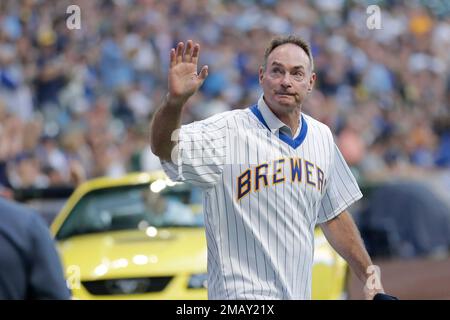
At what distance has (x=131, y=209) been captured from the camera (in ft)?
34.2

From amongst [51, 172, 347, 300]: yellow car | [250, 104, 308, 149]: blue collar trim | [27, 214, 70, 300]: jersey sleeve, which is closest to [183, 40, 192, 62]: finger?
[250, 104, 308, 149]: blue collar trim

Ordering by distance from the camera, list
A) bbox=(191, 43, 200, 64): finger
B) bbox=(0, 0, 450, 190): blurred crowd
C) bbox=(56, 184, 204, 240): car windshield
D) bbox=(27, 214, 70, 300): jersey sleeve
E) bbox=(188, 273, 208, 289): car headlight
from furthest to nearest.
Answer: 1. bbox=(0, 0, 450, 190): blurred crowd
2. bbox=(56, 184, 204, 240): car windshield
3. bbox=(188, 273, 208, 289): car headlight
4. bbox=(191, 43, 200, 64): finger
5. bbox=(27, 214, 70, 300): jersey sleeve

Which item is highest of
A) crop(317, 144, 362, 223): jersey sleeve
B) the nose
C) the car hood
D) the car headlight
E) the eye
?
the eye

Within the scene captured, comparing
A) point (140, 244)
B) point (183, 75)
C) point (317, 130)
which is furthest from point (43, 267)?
point (140, 244)

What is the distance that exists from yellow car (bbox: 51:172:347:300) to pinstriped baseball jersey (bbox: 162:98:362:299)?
3528mm

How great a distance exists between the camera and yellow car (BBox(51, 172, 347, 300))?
8.99m

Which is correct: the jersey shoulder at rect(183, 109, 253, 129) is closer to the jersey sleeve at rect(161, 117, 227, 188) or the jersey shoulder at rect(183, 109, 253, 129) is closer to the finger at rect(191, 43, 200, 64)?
the jersey sleeve at rect(161, 117, 227, 188)

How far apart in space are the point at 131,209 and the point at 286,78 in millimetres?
5239

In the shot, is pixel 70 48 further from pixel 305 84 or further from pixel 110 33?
pixel 305 84

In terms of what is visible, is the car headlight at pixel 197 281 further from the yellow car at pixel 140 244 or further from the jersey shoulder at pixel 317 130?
the jersey shoulder at pixel 317 130

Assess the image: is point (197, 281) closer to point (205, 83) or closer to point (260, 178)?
point (260, 178)

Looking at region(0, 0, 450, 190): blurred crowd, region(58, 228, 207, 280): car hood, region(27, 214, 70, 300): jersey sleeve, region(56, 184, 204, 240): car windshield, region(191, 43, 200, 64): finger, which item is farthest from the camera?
region(0, 0, 450, 190): blurred crowd

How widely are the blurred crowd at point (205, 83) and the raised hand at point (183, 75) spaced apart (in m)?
8.26

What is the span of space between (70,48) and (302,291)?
39.1 feet
